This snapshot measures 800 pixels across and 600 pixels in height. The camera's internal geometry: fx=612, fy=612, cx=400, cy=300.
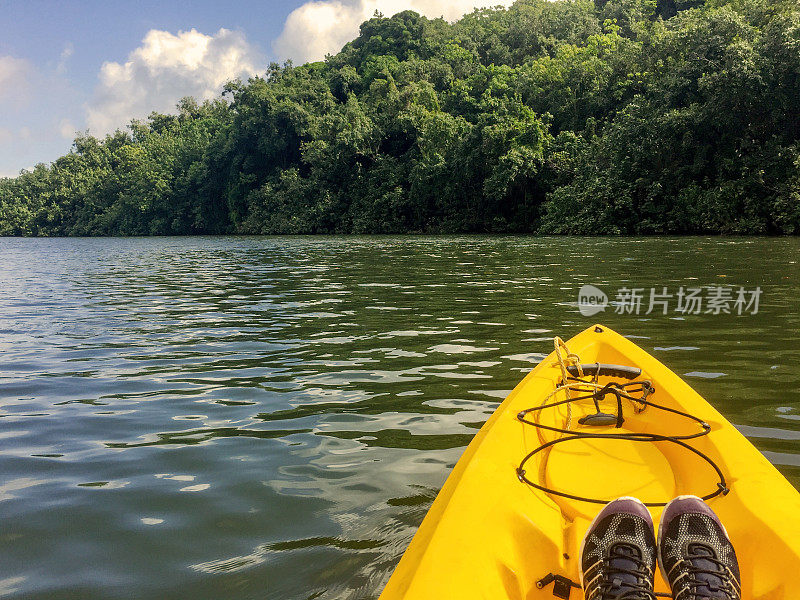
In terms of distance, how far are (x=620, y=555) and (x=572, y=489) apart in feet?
2.77

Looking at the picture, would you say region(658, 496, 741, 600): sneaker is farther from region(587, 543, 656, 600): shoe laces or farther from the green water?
the green water

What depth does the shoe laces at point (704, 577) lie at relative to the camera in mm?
1821

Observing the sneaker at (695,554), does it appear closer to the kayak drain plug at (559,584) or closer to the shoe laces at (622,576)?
the shoe laces at (622,576)

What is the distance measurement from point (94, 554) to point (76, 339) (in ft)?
17.6

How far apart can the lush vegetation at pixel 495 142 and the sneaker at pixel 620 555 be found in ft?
82.1

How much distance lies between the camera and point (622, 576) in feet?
6.16

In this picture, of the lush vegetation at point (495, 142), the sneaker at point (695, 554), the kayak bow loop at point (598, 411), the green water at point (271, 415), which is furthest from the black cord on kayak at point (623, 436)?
the lush vegetation at point (495, 142)

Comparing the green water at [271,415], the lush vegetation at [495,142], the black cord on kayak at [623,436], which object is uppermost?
the lush vegetation at [495,142]

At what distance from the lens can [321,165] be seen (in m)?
46.3

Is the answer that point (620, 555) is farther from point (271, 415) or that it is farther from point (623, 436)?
point (271, 415)

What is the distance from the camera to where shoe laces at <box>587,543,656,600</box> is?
1824 millimetres

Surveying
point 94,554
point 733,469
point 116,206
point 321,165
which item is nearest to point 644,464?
point 733,469

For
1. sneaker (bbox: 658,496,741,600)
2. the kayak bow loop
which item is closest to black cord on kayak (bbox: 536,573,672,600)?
sneaker (bbox: 658,496,741,600)

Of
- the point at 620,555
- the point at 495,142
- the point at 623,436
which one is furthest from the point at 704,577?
the point at 495,142
